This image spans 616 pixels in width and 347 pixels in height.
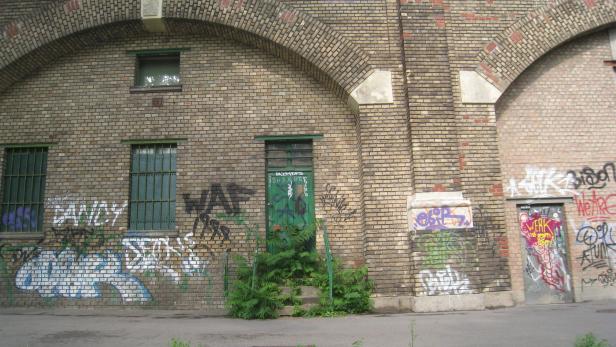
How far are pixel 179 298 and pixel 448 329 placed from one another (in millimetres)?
4861

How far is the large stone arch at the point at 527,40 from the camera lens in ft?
29.8

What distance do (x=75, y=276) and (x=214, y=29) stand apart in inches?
215

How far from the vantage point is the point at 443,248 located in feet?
26.5

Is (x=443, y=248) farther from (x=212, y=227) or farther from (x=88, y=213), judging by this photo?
(x=88, y=213)

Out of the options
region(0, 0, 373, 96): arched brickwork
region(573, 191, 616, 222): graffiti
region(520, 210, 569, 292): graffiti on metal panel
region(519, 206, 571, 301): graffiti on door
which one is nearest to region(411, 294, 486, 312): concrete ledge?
region(519, 206, 571, 301): graffiti on door

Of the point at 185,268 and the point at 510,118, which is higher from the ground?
the point at 510,118

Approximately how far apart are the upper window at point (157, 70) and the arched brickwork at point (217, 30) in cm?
62

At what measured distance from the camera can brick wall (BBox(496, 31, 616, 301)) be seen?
9.25 metres

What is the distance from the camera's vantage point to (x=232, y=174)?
904cm

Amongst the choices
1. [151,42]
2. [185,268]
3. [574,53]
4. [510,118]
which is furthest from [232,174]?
[574,53]

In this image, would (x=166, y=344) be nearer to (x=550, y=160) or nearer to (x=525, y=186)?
(x=525, y=186)

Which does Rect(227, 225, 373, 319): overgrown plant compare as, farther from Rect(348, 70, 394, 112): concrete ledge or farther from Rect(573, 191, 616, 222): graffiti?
Rect(573, 191, 616, 222): graffiti

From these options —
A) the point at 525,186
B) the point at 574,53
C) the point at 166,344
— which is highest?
the point at 574,53

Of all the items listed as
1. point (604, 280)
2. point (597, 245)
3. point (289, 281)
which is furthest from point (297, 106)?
point (604, 280)
